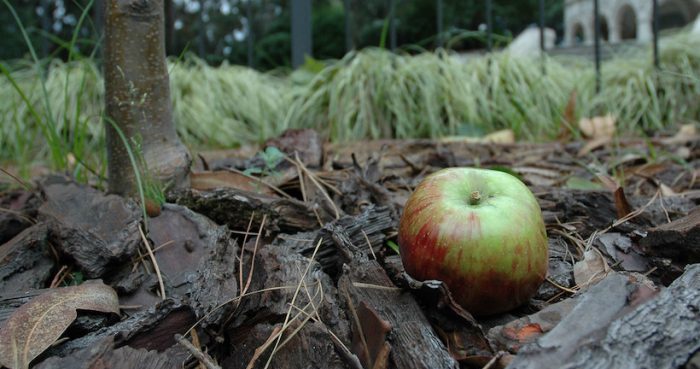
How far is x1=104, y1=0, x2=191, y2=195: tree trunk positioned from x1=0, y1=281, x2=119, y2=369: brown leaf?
482 millimetres

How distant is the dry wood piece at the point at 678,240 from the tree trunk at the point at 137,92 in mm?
1177

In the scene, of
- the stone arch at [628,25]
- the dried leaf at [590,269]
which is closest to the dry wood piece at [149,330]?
the dried leaf at [590,269]

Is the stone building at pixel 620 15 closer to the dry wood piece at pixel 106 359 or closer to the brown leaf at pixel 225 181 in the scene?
the brown leaf at pixel 225 181

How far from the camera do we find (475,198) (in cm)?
109

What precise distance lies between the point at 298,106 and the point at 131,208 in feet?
8.43

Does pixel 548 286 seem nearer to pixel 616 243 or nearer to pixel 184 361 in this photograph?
pixel 616 243

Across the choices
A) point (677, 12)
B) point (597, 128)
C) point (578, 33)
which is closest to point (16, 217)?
point (597, 128)

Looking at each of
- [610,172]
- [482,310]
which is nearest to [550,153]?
[610,172]

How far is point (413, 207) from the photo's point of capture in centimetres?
112

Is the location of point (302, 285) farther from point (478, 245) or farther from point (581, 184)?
point (581, 184)

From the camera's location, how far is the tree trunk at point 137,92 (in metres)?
1.51

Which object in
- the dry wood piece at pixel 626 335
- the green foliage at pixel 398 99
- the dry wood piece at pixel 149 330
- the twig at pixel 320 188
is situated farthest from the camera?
the green foliage at pixel 398 99

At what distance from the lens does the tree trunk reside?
1.51m

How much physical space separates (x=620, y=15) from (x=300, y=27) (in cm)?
1722
